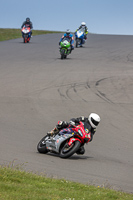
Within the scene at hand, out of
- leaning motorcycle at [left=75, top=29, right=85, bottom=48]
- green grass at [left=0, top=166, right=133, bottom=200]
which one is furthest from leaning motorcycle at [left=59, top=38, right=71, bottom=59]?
green grass at [left=0, top=166, right=133, bottom=200]

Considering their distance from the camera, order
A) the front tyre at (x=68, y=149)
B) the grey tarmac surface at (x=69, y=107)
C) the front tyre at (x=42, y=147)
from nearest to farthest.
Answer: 1. the grey tarmac surface at (x=69, y=107)
2. the front tyre at (x=68, y=149)
3. the front tyre at (x=42, y=147)

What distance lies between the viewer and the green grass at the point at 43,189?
628 cm

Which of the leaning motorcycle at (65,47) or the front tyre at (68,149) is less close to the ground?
the leaning motorcycle at (65,47)

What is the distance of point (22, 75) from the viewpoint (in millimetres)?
24641

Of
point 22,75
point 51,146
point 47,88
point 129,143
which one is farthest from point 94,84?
point 51,146

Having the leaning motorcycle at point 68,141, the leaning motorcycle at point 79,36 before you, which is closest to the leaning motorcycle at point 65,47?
the leaning motorcycle at point 79,36

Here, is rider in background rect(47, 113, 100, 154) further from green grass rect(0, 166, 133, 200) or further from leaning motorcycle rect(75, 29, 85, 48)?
leaning motorcycle rect(75, 29, 85, 48)

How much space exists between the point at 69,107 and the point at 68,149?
710 cm

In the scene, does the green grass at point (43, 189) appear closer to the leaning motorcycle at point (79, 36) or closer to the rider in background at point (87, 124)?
the rider in background at point (87, 124)

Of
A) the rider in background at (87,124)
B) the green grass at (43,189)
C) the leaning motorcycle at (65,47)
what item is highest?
the leaning motorcycle at (65,47)

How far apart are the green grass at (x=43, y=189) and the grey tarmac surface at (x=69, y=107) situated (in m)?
0.65

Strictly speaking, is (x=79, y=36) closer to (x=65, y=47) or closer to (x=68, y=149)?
(x=65, y=47)

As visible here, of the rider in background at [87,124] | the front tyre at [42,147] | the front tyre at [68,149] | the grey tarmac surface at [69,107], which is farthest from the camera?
the front tyre at [42,147]

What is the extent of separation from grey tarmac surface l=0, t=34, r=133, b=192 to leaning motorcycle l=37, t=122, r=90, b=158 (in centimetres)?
20
